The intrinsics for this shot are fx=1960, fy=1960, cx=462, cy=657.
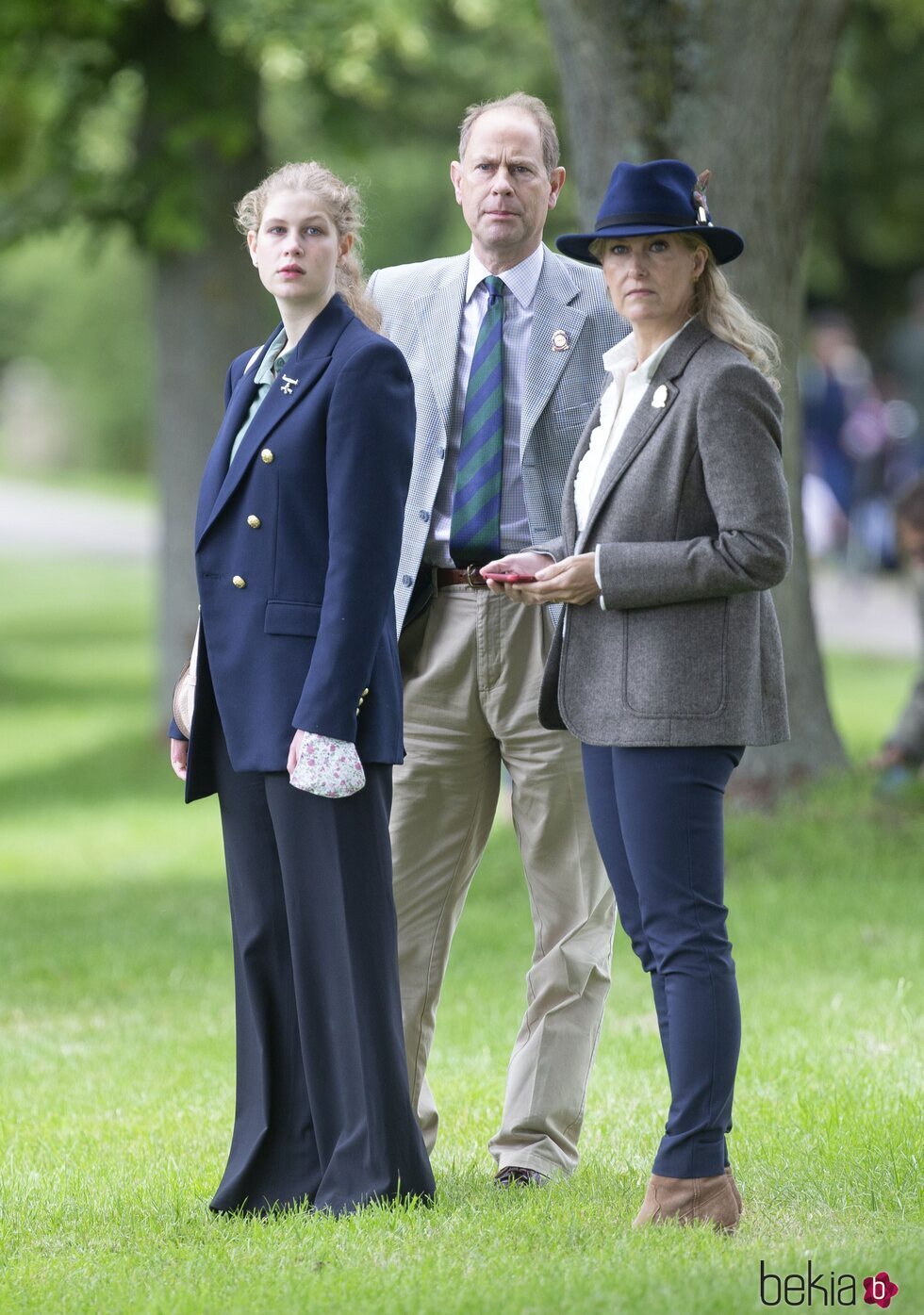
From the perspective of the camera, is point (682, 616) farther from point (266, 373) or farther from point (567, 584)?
point (266, 373)

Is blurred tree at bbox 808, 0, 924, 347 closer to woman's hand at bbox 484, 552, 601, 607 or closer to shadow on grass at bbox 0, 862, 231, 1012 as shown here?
shadow on grass at bbox 0, 862, 231, 1012

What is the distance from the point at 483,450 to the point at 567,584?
0.69m

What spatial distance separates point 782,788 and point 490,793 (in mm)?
4826

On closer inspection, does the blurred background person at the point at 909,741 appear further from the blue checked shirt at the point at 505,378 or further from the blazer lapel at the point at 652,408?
the blazer lapel at the point at 652,408

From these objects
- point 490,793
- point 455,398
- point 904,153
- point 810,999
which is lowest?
point 810,999

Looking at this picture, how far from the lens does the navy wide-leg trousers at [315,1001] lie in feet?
13.6

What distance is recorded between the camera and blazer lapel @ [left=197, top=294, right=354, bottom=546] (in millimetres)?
4121

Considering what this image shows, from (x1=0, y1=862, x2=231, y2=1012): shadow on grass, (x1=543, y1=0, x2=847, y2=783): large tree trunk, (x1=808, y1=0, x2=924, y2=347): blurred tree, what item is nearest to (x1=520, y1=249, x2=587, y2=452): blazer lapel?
(x1=0, y1=862, x2=231, y2=1012): shadow on grass

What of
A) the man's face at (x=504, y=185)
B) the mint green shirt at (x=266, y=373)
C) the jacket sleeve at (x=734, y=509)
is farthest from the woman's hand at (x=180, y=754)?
the man's face at (x=504, y=185)

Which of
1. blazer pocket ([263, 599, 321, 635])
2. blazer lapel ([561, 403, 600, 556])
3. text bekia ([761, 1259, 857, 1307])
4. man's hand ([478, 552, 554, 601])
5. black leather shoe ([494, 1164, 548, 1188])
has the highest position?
blazer lapel ([561, 403, 600, 556])

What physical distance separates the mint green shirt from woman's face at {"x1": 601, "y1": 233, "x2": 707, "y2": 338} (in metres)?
0.74

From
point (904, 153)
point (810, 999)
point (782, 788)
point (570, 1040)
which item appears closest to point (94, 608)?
point (904, 153)

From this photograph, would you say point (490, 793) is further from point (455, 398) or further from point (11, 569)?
point (11, 569)

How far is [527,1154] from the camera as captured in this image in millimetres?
4582
